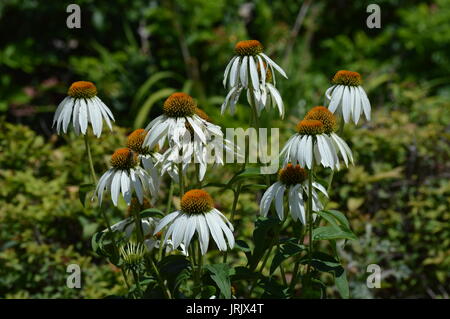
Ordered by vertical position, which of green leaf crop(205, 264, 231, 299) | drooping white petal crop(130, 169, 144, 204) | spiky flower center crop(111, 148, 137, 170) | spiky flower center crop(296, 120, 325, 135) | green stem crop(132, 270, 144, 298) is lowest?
green stem crop(132, 270, 144, 298)

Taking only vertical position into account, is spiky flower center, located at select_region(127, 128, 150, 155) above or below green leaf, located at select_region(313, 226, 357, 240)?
above

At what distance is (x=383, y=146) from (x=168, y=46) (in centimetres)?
222

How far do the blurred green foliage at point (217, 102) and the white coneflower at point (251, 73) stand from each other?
0.89 metres

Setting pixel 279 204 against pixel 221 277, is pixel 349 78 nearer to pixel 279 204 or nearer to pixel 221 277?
pixel 279 204

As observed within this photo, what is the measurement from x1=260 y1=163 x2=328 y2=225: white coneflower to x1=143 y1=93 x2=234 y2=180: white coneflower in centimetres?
20

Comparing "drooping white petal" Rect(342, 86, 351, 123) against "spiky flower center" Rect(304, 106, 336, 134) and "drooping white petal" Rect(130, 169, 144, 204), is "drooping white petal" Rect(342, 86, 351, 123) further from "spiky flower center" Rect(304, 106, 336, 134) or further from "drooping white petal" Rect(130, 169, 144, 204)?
"drooping white petal" Rect(130, 169, 144, 204)

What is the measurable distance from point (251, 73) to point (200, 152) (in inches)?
11.2

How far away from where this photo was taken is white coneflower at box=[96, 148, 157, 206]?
1574 millimetres

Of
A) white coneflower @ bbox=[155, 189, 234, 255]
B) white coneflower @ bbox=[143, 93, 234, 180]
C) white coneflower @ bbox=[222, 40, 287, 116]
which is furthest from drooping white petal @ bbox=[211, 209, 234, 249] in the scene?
white coneflower @ bbox=[222, 40, 287, 116]

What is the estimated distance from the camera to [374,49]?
15.1ft

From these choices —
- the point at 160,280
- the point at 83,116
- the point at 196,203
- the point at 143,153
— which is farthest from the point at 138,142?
the point at 160,280

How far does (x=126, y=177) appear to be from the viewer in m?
1.58
